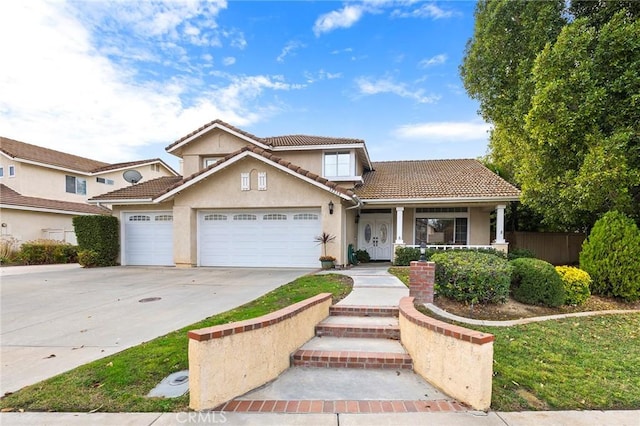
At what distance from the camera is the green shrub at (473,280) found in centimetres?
650

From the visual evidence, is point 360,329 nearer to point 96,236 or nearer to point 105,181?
point 96,236

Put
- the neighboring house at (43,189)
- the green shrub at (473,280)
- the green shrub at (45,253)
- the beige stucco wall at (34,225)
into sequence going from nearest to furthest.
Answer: the green shrub at (473,280), the green shrub at (45,253), the beige stucco wall at (34,225), the neighboring house at (43,189)

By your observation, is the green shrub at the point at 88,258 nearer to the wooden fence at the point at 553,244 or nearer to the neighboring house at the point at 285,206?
the neighboring house at the point at 285,206

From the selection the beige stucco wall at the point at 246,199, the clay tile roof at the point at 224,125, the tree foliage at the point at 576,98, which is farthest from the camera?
the clay tile roof at the point at 224,125

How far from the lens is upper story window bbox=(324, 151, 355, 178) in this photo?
14.4m

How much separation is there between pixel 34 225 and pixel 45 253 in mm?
3802

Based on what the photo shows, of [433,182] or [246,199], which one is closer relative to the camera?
[246,199]

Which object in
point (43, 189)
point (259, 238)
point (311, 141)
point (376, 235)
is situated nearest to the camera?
point (259, 238)

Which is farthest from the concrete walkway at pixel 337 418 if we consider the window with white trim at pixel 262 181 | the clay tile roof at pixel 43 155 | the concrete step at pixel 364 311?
the clay tile roof at pixel 43 155

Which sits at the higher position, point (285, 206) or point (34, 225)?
point (285, 206)

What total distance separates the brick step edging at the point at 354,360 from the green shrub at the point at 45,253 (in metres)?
17.9

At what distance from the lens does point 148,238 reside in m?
14.3

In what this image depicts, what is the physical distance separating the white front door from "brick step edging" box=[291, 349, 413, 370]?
438 inches

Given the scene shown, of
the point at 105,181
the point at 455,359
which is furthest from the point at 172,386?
the point at 105,181
